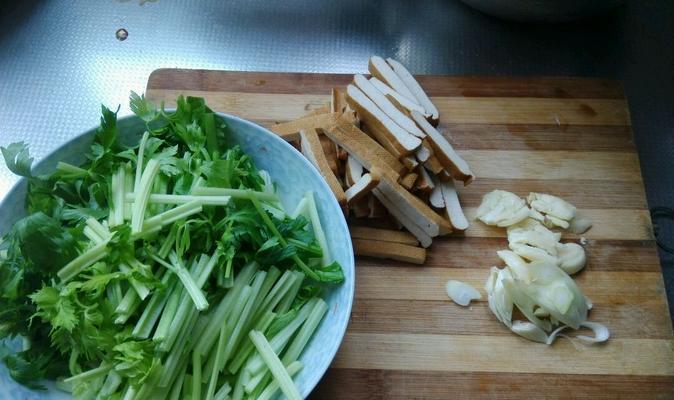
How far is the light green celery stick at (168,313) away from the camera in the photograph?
3.54ft

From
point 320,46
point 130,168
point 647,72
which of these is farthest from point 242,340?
point 647,72

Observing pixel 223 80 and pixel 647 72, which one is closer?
pixel 223 80

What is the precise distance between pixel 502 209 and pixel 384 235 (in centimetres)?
32

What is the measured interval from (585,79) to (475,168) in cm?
47

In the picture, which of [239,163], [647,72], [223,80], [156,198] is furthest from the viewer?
[647,72]

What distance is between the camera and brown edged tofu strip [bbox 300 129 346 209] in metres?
1.45

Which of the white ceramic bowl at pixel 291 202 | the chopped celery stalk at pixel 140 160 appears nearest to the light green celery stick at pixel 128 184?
the chopped celery stalk at pixel 140 160

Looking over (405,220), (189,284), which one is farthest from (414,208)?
(189,284)

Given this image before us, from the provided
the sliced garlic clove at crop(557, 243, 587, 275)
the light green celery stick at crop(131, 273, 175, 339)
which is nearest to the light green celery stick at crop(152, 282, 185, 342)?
the light green celery stick at crop(131, 273, 175, 339)

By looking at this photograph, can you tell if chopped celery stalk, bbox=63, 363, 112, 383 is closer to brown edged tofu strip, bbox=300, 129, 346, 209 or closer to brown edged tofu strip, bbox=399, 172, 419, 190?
brown edged tofu strip, bbox=300, 129, 346, 209

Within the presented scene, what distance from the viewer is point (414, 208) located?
1436 mm

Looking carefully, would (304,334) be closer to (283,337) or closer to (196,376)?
(283,337)

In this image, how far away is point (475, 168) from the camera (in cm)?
157

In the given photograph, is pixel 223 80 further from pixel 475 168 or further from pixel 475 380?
pixel 475 380
